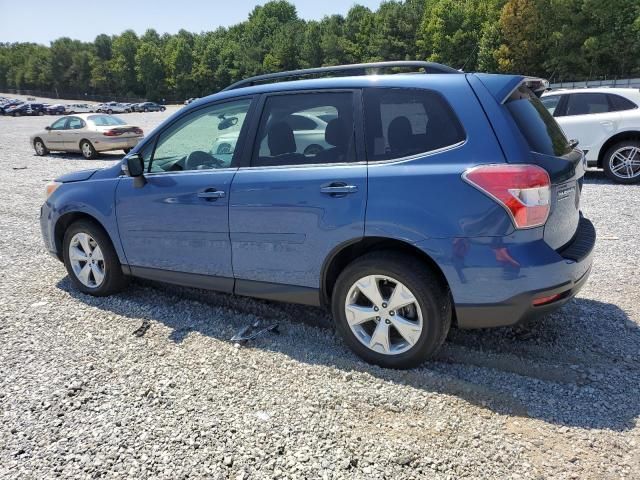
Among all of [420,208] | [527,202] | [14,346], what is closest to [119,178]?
[14,346]

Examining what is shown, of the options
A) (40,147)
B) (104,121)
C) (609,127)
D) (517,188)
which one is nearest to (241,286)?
(517,188)

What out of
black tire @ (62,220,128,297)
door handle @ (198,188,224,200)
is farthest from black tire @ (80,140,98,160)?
door handle @ (198,188,224,200)

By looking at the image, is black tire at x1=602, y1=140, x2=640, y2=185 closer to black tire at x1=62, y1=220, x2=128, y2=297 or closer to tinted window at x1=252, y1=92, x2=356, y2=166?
tinted window at x1=252, y1=92, x2=356, y2=166

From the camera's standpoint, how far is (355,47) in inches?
3504

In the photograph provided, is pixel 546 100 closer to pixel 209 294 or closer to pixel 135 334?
pixel 209 294

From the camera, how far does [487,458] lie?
2.60 m

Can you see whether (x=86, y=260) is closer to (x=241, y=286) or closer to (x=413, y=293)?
(x=241, y=286)

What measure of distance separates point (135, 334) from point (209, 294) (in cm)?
91

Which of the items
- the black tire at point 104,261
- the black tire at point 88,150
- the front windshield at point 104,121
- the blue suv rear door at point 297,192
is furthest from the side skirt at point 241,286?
the front windshield at point 104,121

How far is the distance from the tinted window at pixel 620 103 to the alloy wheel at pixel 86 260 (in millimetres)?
9142

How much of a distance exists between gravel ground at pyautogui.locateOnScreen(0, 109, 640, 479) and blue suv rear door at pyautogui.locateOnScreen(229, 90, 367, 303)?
0.61 metres

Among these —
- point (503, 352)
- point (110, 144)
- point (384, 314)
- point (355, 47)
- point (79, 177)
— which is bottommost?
point (503, 352)

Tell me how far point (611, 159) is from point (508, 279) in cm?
800

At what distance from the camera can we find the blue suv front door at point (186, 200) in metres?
3.89
